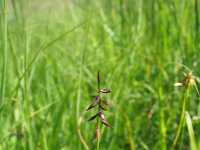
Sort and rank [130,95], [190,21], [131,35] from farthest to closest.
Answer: [131,35]
[190,21]
[130,95]

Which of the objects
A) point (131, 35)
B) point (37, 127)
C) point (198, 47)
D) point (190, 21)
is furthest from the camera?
point (131, 35)

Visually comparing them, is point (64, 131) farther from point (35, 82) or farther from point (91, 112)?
point (35, 82)

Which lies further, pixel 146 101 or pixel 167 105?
pixel 146 101

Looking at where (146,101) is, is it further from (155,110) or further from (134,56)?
(134,56)

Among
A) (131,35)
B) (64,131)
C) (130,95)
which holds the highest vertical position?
(131,35)

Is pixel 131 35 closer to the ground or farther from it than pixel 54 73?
farther from it

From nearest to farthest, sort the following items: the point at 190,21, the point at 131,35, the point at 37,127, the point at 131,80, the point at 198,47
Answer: the point at 198,47 → the point at 37,127 → the point at 131,80 → the point at 190,21 → the point at 131,35

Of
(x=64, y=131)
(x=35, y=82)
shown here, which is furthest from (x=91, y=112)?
(x=35, y=82)

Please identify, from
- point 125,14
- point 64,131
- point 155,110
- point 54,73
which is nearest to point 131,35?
point 125,14

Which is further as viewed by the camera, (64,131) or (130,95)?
(130,95)
